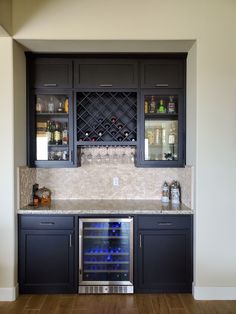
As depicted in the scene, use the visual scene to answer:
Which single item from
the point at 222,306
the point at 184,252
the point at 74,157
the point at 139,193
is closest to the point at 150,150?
the point at 139,193

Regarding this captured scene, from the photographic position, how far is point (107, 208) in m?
3.23

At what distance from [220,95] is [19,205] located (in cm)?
243

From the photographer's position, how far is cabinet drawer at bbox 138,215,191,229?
317 centimetres

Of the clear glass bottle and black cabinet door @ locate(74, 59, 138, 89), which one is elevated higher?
black cabinet door @ locate(74, 59, 138, 89)

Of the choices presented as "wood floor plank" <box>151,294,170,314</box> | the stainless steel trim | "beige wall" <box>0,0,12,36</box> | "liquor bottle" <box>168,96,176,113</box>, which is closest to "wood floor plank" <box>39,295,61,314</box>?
the stainless steel trim

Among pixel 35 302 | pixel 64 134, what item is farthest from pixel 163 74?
pixel 35 302

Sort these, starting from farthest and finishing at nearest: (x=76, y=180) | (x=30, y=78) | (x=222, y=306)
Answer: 1. (x=76, y=180)
2. (x=30, y=78)
3. (x=222, y=306)

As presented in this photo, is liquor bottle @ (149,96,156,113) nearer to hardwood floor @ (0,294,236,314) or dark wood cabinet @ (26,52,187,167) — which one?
dark wood cabinet @ (26,52,187,167)

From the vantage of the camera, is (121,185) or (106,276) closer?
(106,276)

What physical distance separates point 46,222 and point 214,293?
1.92 metres

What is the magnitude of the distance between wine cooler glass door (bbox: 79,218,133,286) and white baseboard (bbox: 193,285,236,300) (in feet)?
2.32

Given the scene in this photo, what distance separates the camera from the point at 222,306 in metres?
2.96

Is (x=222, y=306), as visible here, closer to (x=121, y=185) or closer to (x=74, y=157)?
(x=121, y=185)

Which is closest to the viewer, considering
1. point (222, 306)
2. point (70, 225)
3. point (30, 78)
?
point (222, 306)
